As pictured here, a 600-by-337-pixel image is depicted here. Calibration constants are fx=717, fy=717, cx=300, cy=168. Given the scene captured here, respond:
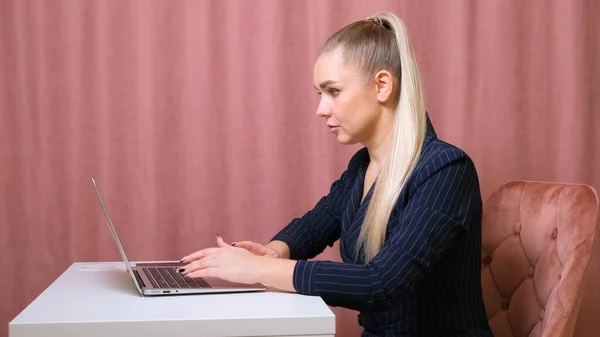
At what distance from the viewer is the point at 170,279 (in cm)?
141

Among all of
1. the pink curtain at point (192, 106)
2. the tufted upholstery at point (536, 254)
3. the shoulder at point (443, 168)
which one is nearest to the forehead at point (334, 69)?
the shoulder at point (443, 168)

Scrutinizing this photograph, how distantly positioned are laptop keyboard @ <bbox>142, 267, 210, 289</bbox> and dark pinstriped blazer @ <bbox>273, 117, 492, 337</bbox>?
202mm

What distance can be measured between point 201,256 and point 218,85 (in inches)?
35.8

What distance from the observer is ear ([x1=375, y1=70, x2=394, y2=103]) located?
152 cm

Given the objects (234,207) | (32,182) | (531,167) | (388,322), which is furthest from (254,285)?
(531,167)

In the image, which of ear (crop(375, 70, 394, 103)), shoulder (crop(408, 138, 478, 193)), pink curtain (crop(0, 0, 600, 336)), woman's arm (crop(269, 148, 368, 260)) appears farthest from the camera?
pink curtain (crop(0, 0, 600, 336))

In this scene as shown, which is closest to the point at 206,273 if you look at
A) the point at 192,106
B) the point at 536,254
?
the point at 536,254

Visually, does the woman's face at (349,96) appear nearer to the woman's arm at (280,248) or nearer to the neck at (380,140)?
the neck at (380,140)

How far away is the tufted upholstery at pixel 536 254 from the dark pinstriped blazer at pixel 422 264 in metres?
0.13

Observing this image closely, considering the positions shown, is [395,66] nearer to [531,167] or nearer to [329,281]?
[329,281]

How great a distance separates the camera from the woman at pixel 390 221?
4.24 ft

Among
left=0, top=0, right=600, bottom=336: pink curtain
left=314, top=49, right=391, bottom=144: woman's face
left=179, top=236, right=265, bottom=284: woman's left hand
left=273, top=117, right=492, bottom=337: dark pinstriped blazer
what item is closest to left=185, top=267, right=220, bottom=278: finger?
left=179, top=236, right=265, bottom=284: woman's left hand

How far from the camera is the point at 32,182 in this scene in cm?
217

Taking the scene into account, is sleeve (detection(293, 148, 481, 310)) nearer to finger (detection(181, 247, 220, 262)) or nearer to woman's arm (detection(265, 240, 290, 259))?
finger (detection(181, 247, 220, 262))
